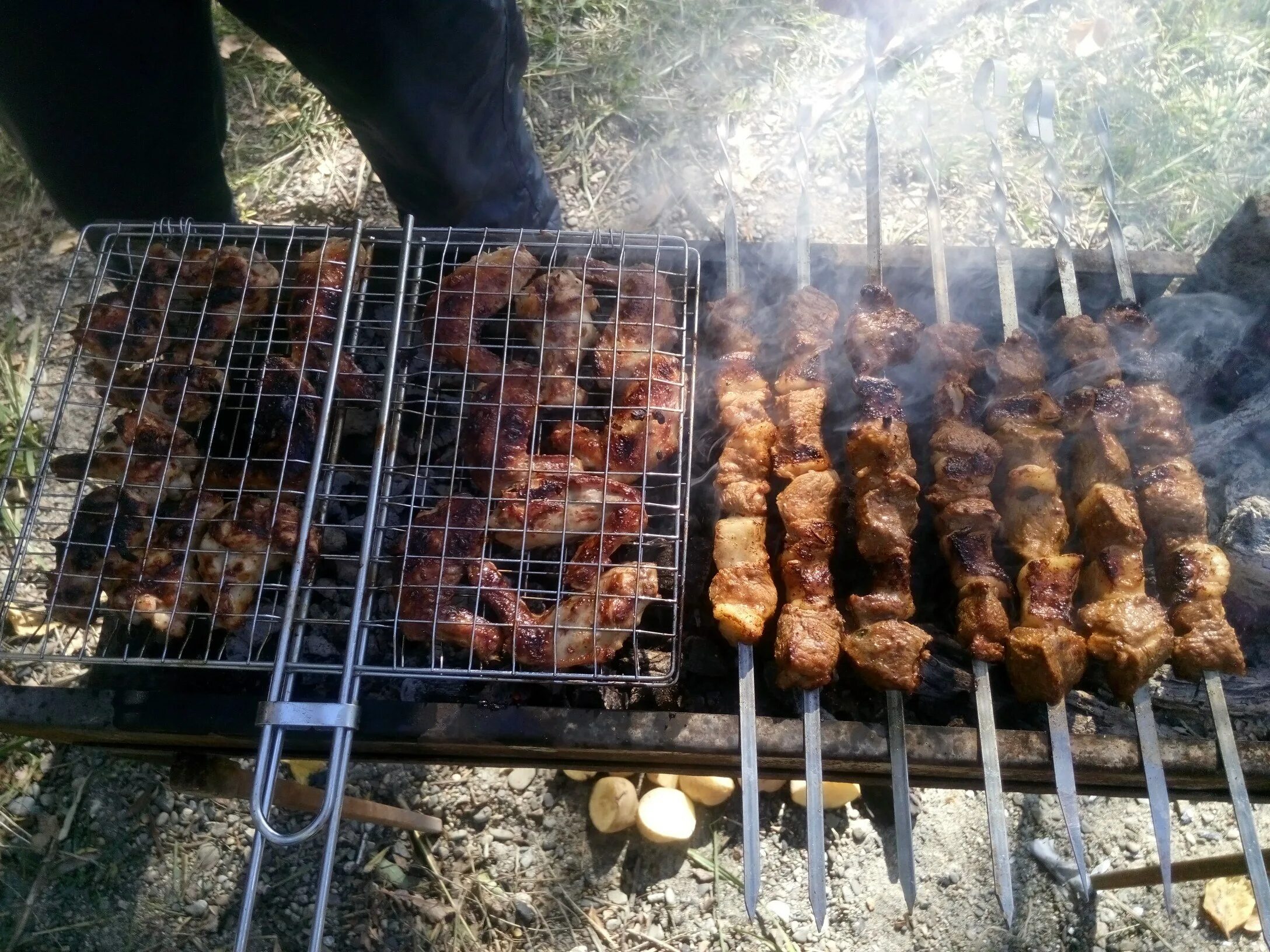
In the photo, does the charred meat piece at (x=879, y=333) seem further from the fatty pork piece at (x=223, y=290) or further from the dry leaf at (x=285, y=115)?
the dry leaf at (x=285, y=115)

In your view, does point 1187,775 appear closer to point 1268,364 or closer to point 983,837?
point 983,837

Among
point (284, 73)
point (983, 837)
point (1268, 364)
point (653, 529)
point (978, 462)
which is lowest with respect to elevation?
point (983, 837)

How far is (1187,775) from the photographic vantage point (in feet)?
8.03

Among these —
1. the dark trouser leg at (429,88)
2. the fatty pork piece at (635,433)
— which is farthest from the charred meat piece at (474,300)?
the dark trouser leg at (429,88)

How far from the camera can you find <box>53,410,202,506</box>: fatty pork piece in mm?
2725

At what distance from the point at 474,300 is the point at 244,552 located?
1177mm

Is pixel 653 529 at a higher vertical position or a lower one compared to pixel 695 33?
lower

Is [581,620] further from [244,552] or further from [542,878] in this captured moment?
[542,878]

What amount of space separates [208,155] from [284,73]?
2.22 m

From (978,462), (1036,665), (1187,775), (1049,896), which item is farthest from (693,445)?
(1049,896)

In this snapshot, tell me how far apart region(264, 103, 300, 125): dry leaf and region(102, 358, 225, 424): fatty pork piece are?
125 inches

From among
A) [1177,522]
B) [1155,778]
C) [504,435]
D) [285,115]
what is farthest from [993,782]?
[285,115]

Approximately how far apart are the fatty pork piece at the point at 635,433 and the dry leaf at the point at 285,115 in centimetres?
385

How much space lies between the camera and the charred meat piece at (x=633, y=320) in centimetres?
296
